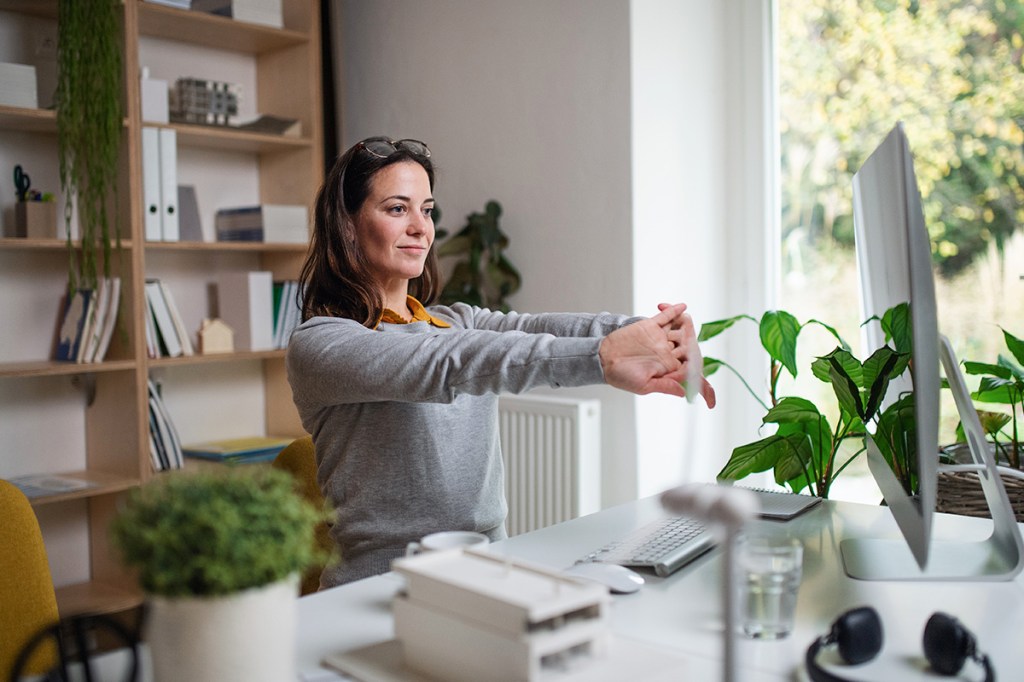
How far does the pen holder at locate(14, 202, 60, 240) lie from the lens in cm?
276

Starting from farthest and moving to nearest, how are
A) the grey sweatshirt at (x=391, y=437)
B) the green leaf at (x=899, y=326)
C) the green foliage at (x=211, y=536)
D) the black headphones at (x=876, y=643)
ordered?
the grey sweatshirt at (x=391, y=437) < the green leaf at (x=899, y=326) < the black headphones at (x=876, y=643) < the green foliage at (x=211, y=536)

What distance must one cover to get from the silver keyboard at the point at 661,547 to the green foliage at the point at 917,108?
→ 5.28 ft

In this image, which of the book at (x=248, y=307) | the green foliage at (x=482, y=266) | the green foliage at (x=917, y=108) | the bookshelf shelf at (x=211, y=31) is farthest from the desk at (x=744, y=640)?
the bookshelf shelf at (x=211, y=31)

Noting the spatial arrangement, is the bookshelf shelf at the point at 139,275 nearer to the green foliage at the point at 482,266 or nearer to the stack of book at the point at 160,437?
the stack of book at the point at 160,437

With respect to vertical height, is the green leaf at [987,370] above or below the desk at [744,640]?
above

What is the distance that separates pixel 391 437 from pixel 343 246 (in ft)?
1.17

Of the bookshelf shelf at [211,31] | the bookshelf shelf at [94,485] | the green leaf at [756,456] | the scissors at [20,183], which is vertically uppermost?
the bookshelf shelf at [211,31]

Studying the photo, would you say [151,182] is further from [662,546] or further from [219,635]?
[219,635]

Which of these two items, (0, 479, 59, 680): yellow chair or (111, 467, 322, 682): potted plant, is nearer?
(111, 467, 322, 682): potted plant

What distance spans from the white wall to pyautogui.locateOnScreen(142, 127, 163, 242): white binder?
0.92 metres

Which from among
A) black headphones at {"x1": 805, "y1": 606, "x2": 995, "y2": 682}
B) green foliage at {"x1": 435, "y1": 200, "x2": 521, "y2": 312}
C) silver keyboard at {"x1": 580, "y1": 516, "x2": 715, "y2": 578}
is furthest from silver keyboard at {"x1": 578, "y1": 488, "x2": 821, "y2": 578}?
green foliage at {"x1": 435, "y1": 200, "x2": 521, "y2": 312}

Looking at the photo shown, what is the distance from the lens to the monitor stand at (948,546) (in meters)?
1.23

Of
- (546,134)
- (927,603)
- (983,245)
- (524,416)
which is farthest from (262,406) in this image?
(927,603)

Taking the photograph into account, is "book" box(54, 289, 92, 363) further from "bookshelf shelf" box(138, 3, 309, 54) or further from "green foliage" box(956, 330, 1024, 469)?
"green foliage" box(956, 330, 1024, 469)
